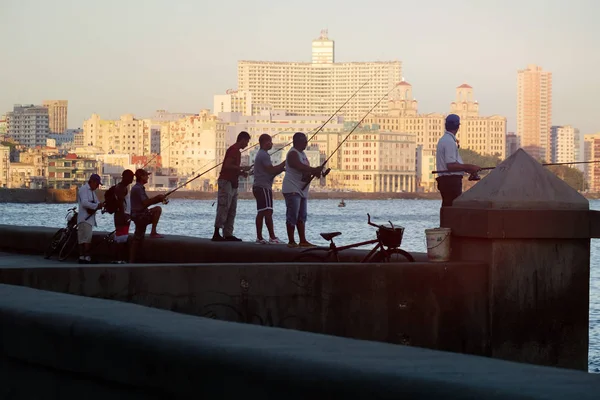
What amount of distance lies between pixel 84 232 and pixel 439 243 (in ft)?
19.7

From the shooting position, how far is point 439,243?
784cm

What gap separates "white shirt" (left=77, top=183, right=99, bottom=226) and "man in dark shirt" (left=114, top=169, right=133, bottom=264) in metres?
0.39

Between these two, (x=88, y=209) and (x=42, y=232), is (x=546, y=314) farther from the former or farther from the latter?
(x=42, y=232)

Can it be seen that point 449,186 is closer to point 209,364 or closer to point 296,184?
point 296,184

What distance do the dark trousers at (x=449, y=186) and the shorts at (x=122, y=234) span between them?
3.80 metres

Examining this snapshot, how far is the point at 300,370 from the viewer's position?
305 centimetres

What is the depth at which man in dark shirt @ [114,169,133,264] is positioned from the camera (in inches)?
492

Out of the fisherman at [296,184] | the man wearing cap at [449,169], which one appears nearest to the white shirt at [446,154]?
the man wearing cap at [449,169]

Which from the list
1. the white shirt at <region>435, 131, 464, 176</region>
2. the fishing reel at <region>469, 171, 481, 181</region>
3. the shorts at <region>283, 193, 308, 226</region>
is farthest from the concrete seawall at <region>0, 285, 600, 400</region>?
the shorts at <region>283, 193, 308, 226</region>

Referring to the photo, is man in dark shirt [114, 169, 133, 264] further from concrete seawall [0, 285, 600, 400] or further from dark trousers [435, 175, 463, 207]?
concrete seawall [0, 285, 600, 400]

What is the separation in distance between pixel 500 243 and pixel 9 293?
3609 millimetres

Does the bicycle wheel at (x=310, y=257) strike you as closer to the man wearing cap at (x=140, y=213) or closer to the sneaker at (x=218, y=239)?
the sneaker at (x=218, y=239)

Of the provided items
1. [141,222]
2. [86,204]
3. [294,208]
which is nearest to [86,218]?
[86,204]

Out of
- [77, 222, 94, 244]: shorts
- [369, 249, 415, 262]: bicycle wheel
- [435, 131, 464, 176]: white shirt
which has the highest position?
[435, 131, 464, 176]: white shirt
